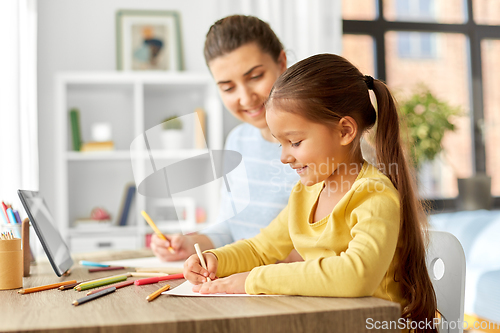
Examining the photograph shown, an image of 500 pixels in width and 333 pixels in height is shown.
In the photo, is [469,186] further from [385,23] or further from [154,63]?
[154,63]

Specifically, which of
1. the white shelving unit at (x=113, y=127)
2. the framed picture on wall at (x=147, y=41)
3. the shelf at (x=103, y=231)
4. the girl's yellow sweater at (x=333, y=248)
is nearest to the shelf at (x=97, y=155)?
the white shelving unit at (x=113, y=127)

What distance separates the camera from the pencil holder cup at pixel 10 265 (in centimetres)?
82

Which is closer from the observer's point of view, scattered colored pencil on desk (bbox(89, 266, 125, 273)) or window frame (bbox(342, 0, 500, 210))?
scattered colored pencil on desk (bbox(89, 266, 125, 273))

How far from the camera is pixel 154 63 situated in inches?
113

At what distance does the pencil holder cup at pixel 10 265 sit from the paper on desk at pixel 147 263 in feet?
0.87

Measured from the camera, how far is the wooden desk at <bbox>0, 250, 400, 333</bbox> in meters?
0.56

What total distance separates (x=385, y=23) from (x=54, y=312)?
317 centimetres

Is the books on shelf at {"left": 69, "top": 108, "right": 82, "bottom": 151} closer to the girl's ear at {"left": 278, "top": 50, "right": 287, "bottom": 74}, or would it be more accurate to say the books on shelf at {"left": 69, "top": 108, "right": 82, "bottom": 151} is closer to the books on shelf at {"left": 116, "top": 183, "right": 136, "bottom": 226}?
the books on shelf at {"left": 116, "top": 183, "right": 136, "bottom": 226}

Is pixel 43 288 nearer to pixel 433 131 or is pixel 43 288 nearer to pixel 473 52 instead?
pixel 433 131

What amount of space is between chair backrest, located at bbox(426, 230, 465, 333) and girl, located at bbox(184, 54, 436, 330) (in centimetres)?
7

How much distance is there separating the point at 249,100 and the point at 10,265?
713 millimetres

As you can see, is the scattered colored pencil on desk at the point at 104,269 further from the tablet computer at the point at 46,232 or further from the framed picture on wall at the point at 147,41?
the framed picture on wall at the point at 147,41

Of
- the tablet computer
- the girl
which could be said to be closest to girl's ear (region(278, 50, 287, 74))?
the girl

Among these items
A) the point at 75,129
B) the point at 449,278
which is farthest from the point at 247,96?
the point at 75,129
